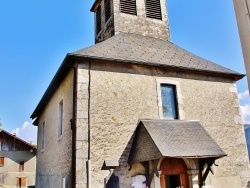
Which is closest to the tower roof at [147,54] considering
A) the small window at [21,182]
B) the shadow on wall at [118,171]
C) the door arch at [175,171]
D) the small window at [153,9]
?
the small window at [153,9]

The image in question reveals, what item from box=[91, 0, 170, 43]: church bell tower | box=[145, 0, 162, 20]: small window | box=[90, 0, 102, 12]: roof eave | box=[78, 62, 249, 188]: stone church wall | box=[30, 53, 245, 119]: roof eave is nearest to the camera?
box=[78, 62, 249, 188]: stone church wall

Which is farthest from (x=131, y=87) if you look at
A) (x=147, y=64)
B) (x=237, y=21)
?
(x=237, y=21)

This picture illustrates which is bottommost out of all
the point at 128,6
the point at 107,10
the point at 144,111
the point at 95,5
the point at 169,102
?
the point at 144,111

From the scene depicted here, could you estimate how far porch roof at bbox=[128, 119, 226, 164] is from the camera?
652 cm

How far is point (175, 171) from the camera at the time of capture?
7.52 m

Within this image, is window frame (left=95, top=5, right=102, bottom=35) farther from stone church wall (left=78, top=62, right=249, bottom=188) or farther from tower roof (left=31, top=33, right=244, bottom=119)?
stone church wall (left=78, top=62, right=249, bottom=188)

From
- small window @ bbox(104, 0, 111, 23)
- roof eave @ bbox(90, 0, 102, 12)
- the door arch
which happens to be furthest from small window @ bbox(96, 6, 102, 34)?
the door arch

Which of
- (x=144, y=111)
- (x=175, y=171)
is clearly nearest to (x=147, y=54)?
(x=144, y=111)

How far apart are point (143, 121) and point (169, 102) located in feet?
4.53

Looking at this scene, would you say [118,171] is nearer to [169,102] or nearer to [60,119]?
[169,102]

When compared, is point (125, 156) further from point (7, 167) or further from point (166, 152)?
point (7, 167)

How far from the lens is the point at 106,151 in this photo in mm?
7129

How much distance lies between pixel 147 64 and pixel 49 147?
19.0 feet

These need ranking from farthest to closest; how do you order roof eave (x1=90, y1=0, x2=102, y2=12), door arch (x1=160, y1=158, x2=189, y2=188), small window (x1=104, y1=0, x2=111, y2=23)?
roof eave (x1=90, y1=0, x2=102, y2=12), small window (x1=104, y1=0, x2=111, y2=23), door arch (x1=160, y1=158, x2=189, y2=188)
